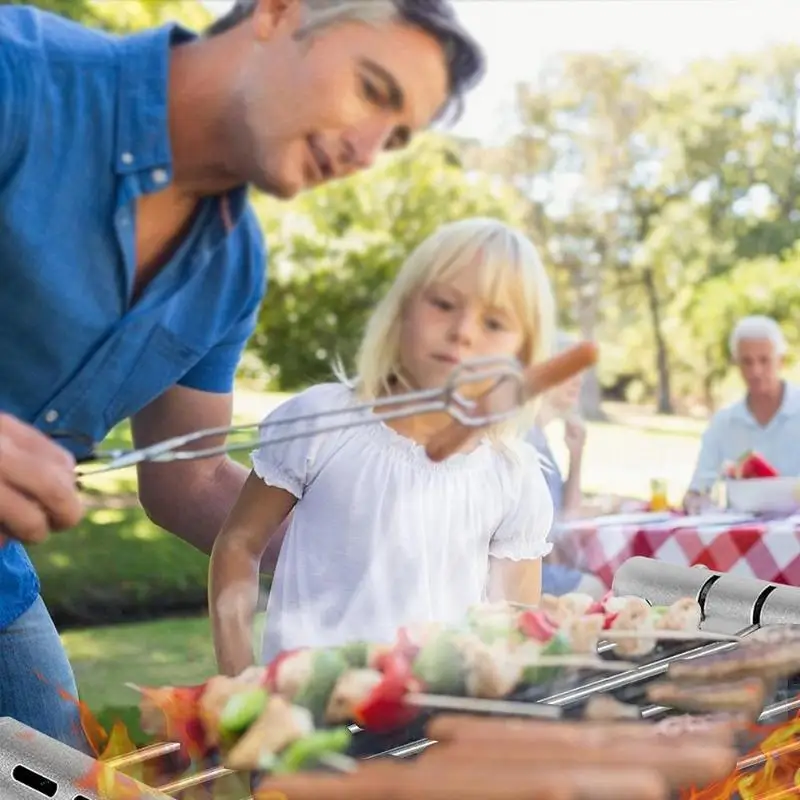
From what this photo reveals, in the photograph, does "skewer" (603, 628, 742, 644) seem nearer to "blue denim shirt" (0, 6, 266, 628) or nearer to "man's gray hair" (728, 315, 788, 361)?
"blue denim shirt" (0, 6, 266, 628)

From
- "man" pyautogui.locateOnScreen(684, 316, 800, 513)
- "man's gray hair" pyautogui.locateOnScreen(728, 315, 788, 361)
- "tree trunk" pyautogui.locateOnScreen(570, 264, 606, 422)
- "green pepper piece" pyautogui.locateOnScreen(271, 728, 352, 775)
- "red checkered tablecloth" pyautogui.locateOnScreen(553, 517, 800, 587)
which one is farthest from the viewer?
"red checkered tablecloth" pyautogui.locateOnScreen(553, 517, 800, 587)

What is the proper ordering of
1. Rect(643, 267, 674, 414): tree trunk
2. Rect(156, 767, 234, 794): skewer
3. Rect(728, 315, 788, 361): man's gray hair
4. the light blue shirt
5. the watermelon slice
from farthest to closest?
the watermelon slice, the light blue shirt, Rect(728, 315, 788, 361): man's gray hair, Rect(643, 267, 674, 414): tree trunk, Rect(156, 767, 234, 794): skewer

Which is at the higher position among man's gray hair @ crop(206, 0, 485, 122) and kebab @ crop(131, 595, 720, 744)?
man's gray hair @ crop(206, 0, 485, 122)

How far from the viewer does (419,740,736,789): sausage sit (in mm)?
667

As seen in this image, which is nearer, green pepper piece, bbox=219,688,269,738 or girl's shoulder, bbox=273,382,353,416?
green pepper piece, bbox=219,688,269,738

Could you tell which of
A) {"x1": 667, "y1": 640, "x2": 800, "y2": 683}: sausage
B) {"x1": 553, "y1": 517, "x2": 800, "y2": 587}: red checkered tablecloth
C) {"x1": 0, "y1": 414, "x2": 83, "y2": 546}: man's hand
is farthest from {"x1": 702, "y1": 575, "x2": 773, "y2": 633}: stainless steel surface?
{"x1": 553, "y1": 517, "x2": 800, "y2": 587}: red checkered tablecloth

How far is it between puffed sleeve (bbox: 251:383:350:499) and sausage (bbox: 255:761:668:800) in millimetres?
335

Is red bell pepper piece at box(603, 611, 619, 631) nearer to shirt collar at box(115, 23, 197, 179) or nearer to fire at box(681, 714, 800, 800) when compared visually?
fire at box(681, 714, 800, 800)

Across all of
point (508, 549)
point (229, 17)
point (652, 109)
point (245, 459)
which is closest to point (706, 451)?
Answer: point (652, 109)

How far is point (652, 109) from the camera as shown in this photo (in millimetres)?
1267

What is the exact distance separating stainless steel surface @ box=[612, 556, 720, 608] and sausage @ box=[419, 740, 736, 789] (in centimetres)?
45

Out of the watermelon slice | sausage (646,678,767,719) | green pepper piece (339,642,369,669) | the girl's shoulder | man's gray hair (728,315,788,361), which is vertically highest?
man's gray hair (728,315,788,361)

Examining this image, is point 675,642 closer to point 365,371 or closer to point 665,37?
point 365,371

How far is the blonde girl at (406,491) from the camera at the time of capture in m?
0.96
